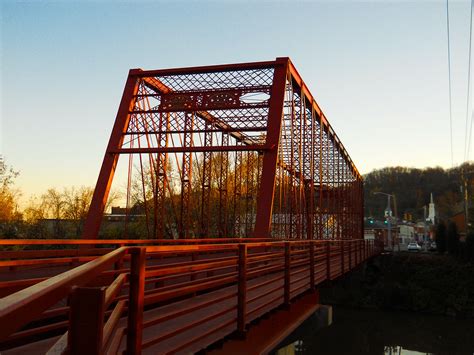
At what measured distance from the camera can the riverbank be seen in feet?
101

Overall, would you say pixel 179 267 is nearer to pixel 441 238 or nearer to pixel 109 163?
pixel 109 163

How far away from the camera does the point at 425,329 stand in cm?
2589

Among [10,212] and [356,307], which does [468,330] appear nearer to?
[356,307]

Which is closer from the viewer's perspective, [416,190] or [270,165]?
[270,165]

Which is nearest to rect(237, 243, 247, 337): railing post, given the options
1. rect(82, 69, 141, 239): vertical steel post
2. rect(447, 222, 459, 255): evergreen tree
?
rect(82, 69, 141, 239): vertical steel post

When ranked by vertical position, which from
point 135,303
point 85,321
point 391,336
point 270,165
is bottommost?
point 391,336

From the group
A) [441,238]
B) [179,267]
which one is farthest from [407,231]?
[179,267]

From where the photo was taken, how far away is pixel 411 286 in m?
33.4

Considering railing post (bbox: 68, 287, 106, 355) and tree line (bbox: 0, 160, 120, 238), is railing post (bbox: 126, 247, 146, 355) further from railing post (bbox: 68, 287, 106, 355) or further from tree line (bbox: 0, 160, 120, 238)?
tree line (bbox: 0, 160, 120, 238)

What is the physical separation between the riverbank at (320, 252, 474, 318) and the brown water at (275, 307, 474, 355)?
1.59m

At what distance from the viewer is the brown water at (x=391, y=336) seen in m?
22.2

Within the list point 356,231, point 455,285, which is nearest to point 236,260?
point 455,285

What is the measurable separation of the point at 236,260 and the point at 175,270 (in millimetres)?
1728

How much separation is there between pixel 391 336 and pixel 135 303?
2480 centimetres
